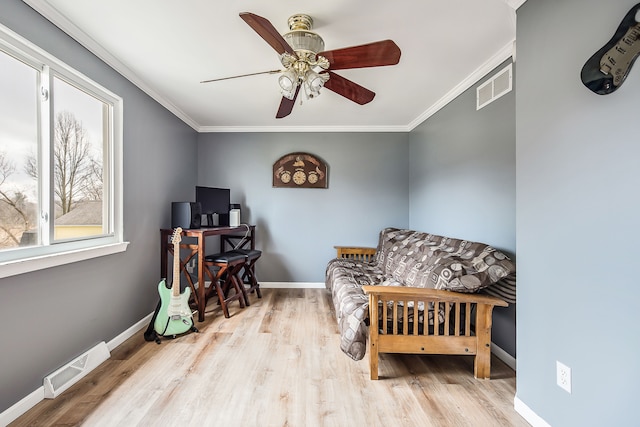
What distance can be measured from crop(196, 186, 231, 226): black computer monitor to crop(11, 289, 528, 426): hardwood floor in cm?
141

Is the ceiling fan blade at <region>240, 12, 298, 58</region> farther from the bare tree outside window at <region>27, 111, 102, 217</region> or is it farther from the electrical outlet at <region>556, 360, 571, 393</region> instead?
the electrical outlet at <region>556, 360, 571, 393</region>

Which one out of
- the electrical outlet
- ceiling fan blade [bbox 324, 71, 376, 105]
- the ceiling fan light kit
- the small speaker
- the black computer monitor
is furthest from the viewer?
the black computer monitor

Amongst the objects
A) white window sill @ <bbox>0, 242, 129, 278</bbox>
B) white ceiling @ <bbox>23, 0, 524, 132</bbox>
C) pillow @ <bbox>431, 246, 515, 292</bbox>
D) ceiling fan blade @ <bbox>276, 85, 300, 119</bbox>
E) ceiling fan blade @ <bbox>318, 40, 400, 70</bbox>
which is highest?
white ceiling @ <bbox>23, 0, 524, 132</bbox>

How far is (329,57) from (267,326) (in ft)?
7.54

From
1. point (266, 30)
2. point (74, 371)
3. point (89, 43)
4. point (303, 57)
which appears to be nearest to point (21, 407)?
point (74, 371)

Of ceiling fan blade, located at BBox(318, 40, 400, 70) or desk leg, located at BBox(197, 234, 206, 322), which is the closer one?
ceiling fan blade, located at BBox(318, 40, 400, 70)

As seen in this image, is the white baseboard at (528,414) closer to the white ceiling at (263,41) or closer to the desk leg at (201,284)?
the white ceiling at (263,41)

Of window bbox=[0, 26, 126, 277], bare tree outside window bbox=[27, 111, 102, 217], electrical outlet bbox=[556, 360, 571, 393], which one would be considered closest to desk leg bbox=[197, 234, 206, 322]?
window bbox=[0, 26, 126, 277]

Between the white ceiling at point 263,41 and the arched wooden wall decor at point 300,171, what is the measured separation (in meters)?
0.92

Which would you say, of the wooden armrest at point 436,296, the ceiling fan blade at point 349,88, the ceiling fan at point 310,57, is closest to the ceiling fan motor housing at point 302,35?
the ceiling fan at point 310,57

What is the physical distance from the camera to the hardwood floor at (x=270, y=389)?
4.83 ft

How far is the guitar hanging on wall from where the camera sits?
0.96m

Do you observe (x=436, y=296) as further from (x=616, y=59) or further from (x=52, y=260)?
(x=52, y=260)

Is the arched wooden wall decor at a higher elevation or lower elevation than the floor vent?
higher
